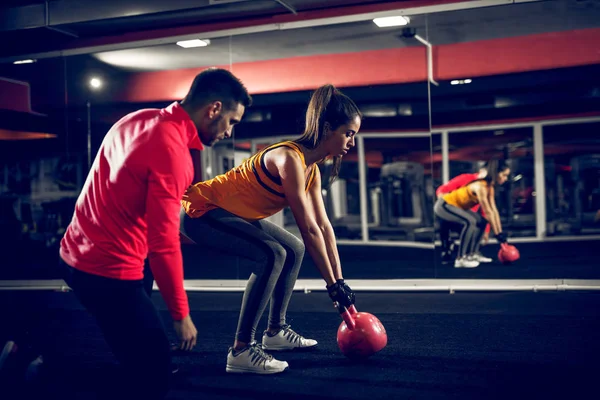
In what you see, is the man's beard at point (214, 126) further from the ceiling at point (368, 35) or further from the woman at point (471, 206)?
the woman at point (471, 206)

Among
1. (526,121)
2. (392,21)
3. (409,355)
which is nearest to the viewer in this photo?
(409,355)

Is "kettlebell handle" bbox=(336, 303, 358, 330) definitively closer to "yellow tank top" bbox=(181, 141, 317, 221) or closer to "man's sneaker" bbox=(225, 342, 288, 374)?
"man's sneaker" bbox=(225, 342, 288, 374)

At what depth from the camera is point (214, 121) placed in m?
1.82

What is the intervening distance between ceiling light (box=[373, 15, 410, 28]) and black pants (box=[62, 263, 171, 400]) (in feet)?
13.4

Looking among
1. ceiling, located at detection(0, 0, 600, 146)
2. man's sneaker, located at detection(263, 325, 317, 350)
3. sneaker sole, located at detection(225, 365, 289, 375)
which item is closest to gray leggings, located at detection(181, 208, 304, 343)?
sneaker sole, located at detection(225, 365, 289, 375)

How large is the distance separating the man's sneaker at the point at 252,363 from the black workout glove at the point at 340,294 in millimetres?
424

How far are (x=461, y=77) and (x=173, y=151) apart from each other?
579 cm

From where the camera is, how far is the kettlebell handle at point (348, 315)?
2682 millimetres

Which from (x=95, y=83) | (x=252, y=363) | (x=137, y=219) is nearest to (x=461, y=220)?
(x=252, y=363)

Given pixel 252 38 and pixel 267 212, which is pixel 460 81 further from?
pixel 267 212

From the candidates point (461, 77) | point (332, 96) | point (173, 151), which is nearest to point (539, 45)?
point (461, 77)

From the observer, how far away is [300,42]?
6.48 metres

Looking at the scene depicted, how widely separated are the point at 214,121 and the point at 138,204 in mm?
346

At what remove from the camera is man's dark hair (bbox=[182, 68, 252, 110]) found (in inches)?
71.1
